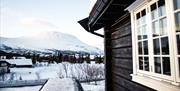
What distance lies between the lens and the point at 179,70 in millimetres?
2104

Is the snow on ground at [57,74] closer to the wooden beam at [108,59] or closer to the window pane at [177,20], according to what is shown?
the wooden beam at [108,59]

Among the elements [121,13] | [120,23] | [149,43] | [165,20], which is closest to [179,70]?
[165,20]

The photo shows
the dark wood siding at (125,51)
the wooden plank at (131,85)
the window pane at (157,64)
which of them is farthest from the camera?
the dark wood siding at (125,51)

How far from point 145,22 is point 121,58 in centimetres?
188

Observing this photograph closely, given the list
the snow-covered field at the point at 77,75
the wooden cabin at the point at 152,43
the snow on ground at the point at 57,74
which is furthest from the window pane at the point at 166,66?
the snow on ground at the point at 57,74

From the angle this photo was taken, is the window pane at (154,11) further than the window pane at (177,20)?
Yes

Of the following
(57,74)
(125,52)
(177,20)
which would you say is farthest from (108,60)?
(57,74)

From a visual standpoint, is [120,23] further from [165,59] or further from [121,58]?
[165,59]

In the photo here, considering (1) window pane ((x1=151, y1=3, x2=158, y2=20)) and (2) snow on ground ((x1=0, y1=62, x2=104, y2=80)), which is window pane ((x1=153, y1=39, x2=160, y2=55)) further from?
(2) snow on ground ((x1=0, y1=62, x2=104, y2=80))

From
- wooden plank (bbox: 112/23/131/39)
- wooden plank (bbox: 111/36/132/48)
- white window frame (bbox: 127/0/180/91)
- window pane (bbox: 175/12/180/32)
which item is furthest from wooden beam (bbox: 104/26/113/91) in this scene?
window pane (bbox: 175/12/180/32)

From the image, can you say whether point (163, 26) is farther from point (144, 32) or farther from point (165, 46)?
point (144, 32)

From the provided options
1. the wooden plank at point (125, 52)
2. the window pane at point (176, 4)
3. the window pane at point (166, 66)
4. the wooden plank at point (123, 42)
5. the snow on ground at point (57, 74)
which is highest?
A: the window pane at point (176, 4)

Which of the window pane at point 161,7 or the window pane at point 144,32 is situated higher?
the window pane at point 161,7

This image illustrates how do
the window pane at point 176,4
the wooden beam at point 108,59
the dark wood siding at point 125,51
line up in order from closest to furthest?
the window pane at point 176,4 < the dark wood siding at point 125,51 < the wooden beam at point 108,59
